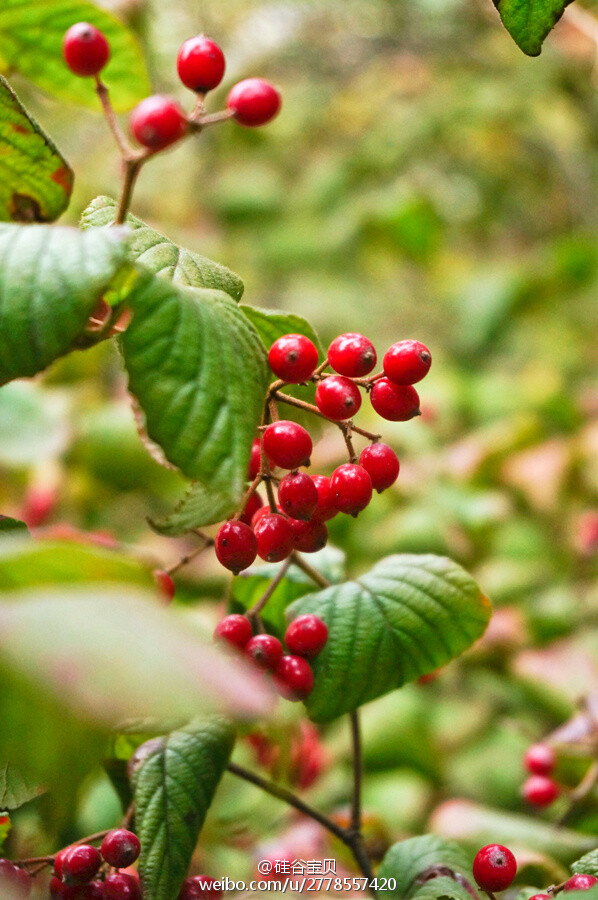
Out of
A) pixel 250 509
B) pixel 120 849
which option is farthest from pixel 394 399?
pixel 120 849

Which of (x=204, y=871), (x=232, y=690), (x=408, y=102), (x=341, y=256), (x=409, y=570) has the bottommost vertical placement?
(x=341, y=256)

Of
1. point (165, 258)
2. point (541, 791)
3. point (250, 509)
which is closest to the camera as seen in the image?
point (165, 258)

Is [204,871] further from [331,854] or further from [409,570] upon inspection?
[409,570]

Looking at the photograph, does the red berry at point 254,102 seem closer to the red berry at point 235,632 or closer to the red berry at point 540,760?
the red berry at point 235,632

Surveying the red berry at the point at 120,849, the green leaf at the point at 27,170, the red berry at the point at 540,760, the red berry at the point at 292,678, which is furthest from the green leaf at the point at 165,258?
the red berry at the point at 540,760

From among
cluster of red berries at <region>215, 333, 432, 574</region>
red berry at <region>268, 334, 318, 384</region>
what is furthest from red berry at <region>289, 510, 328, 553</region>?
red berry at <region>268, 334, 318, 384</region>

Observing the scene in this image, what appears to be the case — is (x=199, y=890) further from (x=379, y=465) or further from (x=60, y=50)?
(x=60, y=50)

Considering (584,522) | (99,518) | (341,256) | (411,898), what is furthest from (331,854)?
(341,256)
